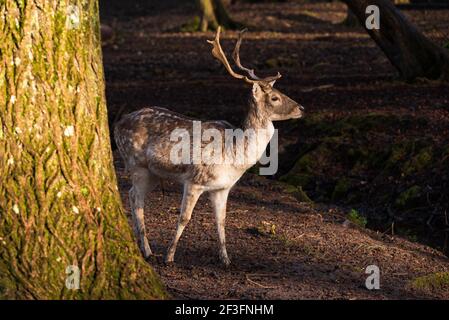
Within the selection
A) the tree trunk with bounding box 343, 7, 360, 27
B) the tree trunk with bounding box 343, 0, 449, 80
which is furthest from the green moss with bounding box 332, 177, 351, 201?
the tree trunk with bounding box 343, 7, 360, 27

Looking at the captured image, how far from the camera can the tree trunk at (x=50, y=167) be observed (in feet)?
20.9

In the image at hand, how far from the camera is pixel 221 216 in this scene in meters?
8.41

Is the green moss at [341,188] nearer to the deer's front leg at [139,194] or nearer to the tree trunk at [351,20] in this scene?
the deer's front leg at [139,194]

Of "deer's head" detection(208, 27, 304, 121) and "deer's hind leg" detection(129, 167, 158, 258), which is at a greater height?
"deer's head" detection(208, 27, 304, 121)

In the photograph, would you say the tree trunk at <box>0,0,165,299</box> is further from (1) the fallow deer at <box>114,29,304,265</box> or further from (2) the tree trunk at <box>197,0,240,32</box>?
(2) the tree trunk at <box>197,0,240,32</box>

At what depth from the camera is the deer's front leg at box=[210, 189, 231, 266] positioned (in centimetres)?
834

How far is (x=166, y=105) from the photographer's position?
602 inches

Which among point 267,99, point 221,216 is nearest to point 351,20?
point 267,99

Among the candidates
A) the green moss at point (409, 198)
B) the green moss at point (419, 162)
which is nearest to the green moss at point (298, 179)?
the green moss at point (419, 162)

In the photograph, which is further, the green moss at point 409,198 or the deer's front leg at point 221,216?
the green moss at point 409,198

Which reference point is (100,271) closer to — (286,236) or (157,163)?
(157,163)

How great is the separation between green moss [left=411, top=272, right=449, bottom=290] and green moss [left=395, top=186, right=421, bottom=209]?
114 inches

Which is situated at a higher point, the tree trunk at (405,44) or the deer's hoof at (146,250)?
the tree trunk at (405,44)

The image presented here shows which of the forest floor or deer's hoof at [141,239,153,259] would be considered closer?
the forest floor
